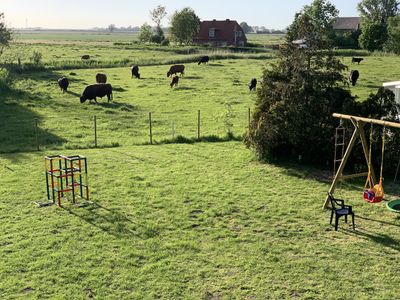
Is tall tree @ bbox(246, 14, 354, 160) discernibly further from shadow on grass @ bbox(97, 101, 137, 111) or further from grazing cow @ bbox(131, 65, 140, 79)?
grazing cow @ bbox(131, 65, 140, 79)

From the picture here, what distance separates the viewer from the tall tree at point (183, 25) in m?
80.3

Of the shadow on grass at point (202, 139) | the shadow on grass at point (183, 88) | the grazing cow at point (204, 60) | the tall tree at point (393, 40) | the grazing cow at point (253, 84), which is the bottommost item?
the shadow on grass at point (202, 139)

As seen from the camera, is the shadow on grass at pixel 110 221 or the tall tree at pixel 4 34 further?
the tall tree at pixel 4 34

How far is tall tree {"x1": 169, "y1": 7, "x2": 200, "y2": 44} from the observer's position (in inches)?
3161

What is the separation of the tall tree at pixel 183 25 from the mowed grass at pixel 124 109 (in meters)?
41.7

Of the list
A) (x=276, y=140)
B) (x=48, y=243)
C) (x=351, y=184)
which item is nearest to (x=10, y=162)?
(x=48, y=243)

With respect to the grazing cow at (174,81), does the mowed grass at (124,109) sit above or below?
below

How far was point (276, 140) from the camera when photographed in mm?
15930

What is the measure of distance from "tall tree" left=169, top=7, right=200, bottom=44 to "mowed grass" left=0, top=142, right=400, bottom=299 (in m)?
68.8

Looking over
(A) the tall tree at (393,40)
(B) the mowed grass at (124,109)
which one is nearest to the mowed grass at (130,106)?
(B) the mowed grass at (124,109)

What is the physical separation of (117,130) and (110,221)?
36.5 feet

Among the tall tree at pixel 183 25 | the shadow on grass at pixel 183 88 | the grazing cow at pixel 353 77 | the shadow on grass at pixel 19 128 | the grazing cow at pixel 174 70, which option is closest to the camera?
the shadow on grass at pixel 19 128

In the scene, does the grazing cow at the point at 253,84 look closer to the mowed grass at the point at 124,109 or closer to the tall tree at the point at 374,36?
the mowed grass at the point at 124,109

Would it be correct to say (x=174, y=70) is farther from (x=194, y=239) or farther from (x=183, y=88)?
(x=194, y=239)
